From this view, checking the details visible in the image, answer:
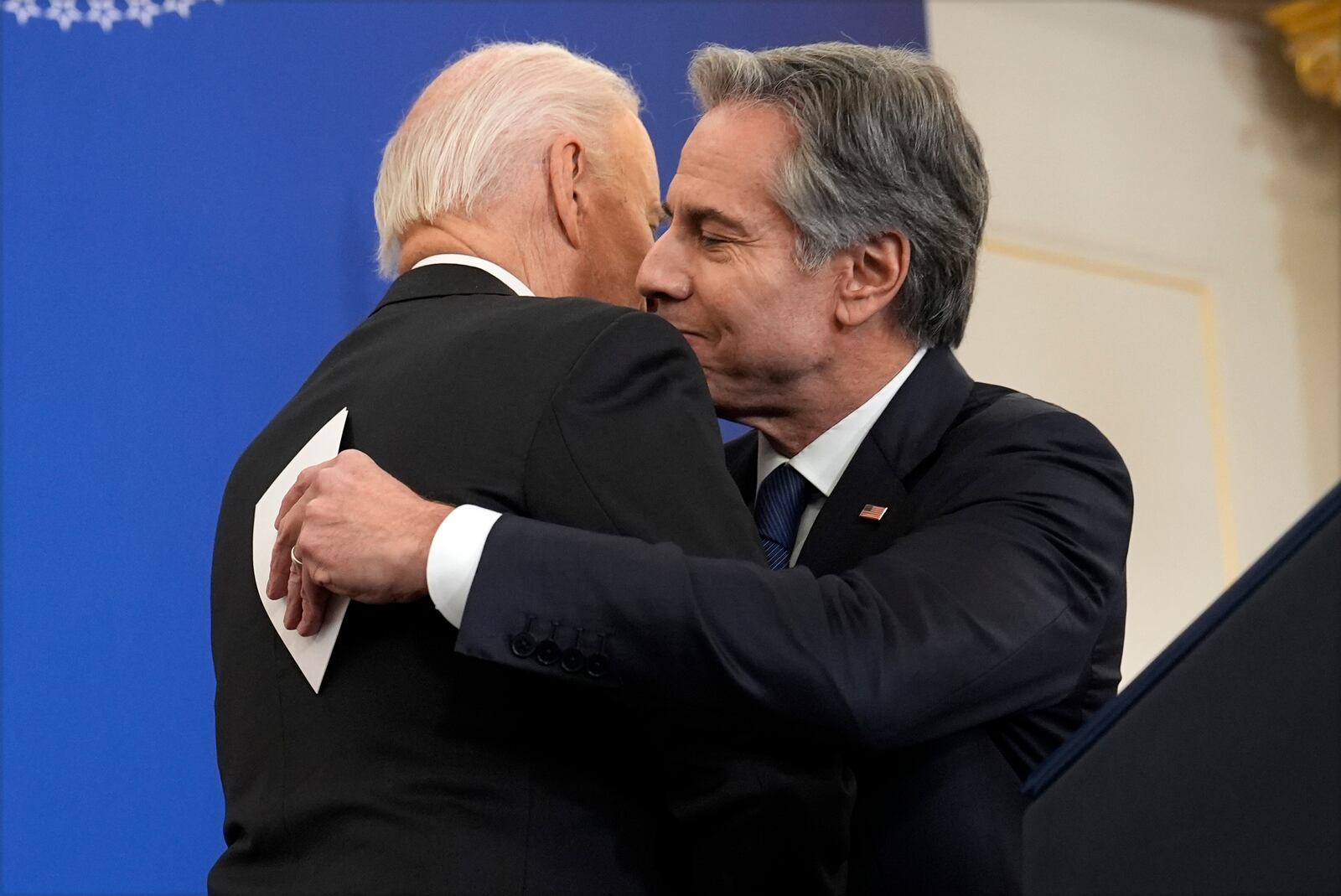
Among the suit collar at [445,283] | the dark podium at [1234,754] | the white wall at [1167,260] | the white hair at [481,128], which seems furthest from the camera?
the white wall at [1167,260]

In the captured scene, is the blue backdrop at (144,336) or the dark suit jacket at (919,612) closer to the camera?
the dark suit jacket at (919,612)

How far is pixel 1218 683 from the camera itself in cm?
108

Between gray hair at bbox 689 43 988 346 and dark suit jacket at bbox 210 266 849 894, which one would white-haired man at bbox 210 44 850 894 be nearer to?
dark suit jacket at bbox 210 266 849 894

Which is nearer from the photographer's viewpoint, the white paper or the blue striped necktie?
the white paper

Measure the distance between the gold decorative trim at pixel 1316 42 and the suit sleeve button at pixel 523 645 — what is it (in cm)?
402

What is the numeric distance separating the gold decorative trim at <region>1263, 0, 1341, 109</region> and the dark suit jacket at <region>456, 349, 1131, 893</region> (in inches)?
127

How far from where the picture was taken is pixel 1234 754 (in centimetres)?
108

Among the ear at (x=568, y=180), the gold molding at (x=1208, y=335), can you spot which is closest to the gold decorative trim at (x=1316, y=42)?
the gold molding at (x=1208, y=335)

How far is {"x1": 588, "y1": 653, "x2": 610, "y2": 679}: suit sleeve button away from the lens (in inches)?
60.3

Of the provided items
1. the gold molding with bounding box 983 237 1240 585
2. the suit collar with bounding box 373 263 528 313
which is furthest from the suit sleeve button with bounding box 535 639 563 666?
the gold molding with bounding box 983 237 1240 585

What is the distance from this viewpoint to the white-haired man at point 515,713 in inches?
60.2

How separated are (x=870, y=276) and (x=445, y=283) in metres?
0.56

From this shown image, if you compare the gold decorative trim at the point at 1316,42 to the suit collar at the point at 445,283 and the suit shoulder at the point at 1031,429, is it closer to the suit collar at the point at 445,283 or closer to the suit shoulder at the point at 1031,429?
the suit shoulder at the point at 1031,429

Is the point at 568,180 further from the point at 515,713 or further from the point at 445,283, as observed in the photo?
the point at 515,713
